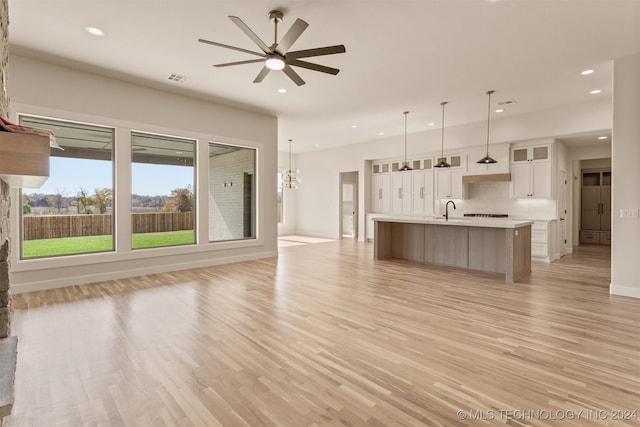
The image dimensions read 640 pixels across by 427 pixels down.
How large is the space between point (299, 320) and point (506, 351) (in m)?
1.95

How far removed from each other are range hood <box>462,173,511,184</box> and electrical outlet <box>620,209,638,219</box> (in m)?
3.42

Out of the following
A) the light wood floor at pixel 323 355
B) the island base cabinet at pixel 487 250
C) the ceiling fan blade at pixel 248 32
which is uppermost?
the ceiling fan blade at pixel 248 32

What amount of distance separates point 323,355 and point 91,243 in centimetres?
469

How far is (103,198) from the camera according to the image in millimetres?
5367

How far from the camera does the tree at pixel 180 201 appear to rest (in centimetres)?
625

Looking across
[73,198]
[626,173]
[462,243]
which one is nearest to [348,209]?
[462,243]

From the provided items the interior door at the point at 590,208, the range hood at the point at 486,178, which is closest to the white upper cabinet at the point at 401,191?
the range hood at the point at 486,178

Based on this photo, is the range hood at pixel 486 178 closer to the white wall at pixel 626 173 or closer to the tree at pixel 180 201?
the white wall at pixel 626 173

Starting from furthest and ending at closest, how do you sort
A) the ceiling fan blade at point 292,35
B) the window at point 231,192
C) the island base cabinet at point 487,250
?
the window at point 231,192, the island base cabinet at point 487,250, the ceiling fan blade at point 292,35

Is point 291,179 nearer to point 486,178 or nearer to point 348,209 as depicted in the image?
point 348,209

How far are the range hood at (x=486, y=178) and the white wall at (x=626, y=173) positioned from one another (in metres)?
3.28

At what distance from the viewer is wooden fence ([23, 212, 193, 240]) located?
480 cm

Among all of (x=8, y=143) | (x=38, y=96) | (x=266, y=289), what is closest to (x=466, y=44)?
(x=266, y=289)

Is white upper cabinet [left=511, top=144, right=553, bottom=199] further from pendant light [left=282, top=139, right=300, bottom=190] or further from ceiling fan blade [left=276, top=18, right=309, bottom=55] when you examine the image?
pendant light [left=282, top=139, right=300, bottom=190]
